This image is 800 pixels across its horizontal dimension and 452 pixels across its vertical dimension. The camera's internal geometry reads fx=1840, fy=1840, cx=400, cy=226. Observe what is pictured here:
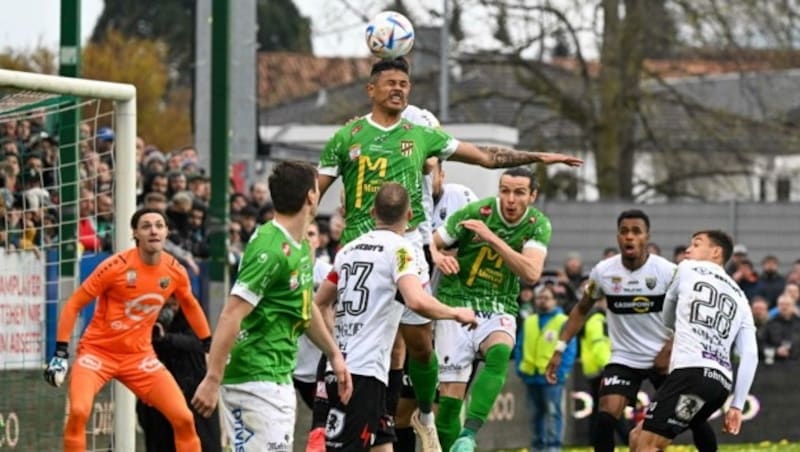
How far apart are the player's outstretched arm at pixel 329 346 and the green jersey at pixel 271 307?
15 centimetres

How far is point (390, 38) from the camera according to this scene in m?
12.5

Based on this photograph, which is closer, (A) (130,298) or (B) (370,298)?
(B) (370,298)

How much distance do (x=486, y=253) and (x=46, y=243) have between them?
12.8 ft

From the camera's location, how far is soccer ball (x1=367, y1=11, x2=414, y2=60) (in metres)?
12.5

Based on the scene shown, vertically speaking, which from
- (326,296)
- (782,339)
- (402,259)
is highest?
(402,259)

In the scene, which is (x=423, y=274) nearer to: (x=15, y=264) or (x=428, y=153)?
(x=428, y=153)

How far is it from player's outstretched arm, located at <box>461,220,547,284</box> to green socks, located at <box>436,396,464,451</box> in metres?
1.06

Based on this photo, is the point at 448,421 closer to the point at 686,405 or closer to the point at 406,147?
the point at 686,405

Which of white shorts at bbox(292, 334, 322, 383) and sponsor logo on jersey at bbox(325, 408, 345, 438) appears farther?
white shorts at bbox(292, 334, 322, 383)

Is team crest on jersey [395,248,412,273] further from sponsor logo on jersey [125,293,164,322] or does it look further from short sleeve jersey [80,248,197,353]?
sponsor logo on jersey [125,293,164,322]

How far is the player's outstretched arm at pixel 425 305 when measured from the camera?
10.4m

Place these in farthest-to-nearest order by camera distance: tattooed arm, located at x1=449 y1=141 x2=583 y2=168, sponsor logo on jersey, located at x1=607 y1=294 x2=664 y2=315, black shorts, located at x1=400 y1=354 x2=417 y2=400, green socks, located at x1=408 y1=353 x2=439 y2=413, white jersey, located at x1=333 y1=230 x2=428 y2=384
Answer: sponsor logo on jersey, located at x1=607 y1=294 x2=664 y2=315 < black shorts, located at x1=400 y1=354 x2=417 y2=400 < green socks, located at x1=408 y1=353 x2=439 y2=413 < tattooed arm, located at x1=449 y1=141 x2=583 y2=168 < white jersey, located at x1=333 y1=230 x2=428 y2=384

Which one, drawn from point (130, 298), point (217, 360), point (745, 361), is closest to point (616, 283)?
point (745, 361)

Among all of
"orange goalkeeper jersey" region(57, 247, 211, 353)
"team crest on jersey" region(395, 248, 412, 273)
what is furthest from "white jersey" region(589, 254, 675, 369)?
"team crest on jersey" region(395, 248, 412, 273)
